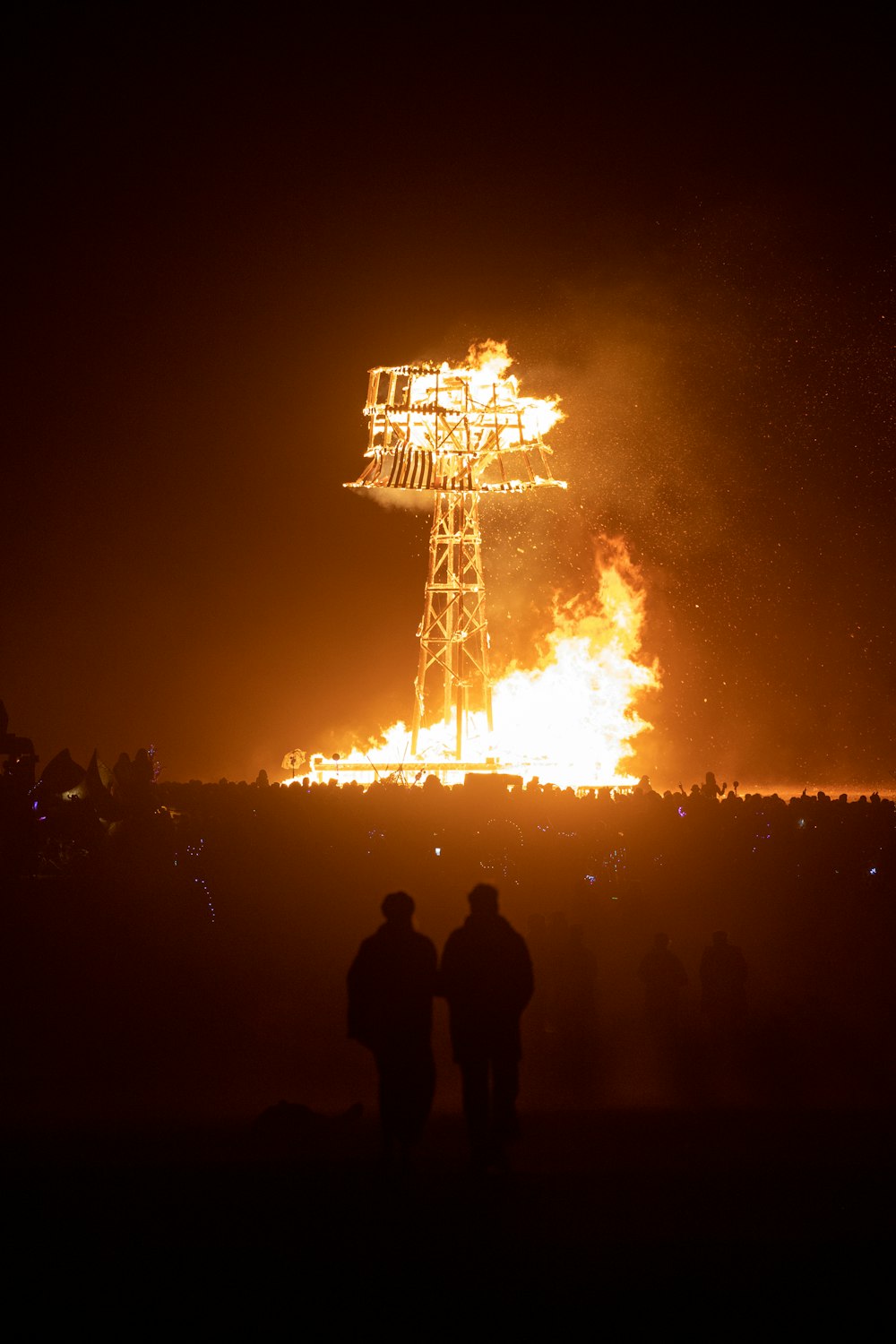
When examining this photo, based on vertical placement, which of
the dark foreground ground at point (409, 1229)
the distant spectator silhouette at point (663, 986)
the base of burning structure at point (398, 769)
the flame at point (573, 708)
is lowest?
the dark foreground ground at point (409, 1229)

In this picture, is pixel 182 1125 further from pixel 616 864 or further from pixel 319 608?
pixel 319 608

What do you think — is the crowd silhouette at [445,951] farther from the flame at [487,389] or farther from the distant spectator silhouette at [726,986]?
the flame at [487,389]

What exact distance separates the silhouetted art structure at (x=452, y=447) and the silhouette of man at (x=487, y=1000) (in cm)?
1983

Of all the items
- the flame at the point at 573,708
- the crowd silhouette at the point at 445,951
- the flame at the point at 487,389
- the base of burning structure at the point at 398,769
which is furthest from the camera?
the flame at the point at 573,708

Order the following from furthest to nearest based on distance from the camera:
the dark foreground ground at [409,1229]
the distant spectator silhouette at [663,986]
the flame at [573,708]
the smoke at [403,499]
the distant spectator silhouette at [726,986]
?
the smoke at [403,499] → the flame at [573,708] → the distant spectator silhouette at [663,986] → the distant spectator silhouette at [726,986] → the dark foreground ground at [409,1229]

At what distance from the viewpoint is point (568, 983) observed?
395 inches

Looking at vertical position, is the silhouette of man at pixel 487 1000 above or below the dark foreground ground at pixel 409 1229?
above

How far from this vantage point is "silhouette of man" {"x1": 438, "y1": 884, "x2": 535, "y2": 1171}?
6.64m

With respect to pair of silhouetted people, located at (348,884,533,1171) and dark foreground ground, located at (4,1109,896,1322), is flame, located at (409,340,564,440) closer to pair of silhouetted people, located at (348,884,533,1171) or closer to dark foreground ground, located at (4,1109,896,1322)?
pair of silhouetted people, located at (348,884,533,1171)

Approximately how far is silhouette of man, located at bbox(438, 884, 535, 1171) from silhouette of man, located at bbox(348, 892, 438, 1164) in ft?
0.54

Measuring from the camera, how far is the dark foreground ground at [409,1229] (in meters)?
4.98

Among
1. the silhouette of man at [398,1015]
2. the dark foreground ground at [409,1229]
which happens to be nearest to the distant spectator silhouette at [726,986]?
the dark foreground ground at [409,1229]

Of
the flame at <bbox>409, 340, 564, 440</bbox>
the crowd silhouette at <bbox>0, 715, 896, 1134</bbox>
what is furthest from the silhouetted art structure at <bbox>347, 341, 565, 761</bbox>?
the crowd silhouette at <bbox>0, 715, 896, 1134</bbox>

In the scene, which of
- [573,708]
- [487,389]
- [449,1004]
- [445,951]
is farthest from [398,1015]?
[573,708]
